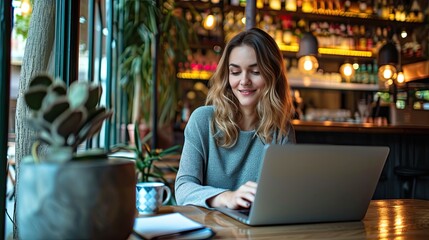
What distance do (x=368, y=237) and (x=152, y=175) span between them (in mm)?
1589

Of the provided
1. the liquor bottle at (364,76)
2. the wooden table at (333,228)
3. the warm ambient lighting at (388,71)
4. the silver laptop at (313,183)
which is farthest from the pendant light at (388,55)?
the silver laptop at (313,183)

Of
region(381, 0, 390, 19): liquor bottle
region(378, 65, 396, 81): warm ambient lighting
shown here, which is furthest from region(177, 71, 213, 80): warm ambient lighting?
region(381, 0, 390, 19): liquor bottle

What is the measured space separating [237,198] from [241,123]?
0.55 metres

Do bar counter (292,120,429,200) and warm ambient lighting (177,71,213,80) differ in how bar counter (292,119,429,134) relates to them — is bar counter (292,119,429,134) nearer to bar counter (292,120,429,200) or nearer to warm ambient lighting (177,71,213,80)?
bar counter (292,120,429,200)

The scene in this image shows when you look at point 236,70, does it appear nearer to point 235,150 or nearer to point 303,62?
point 235,150

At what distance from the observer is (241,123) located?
1.62 m

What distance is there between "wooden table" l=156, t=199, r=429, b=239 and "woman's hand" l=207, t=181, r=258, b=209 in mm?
41

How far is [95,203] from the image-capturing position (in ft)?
2.21

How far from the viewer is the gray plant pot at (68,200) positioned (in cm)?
65

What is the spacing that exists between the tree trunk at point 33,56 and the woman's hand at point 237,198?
0.53 meters

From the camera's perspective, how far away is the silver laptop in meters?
0.89

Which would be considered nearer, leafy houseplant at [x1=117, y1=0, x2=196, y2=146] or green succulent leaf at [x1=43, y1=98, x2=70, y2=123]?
green succulent leaf at [x1=43, y1=98, x2=70, y2=123]

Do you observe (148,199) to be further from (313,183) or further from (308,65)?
(308,65)

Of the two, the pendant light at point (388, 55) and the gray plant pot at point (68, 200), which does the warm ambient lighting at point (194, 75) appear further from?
the gray plant pot at point (68, 200)
